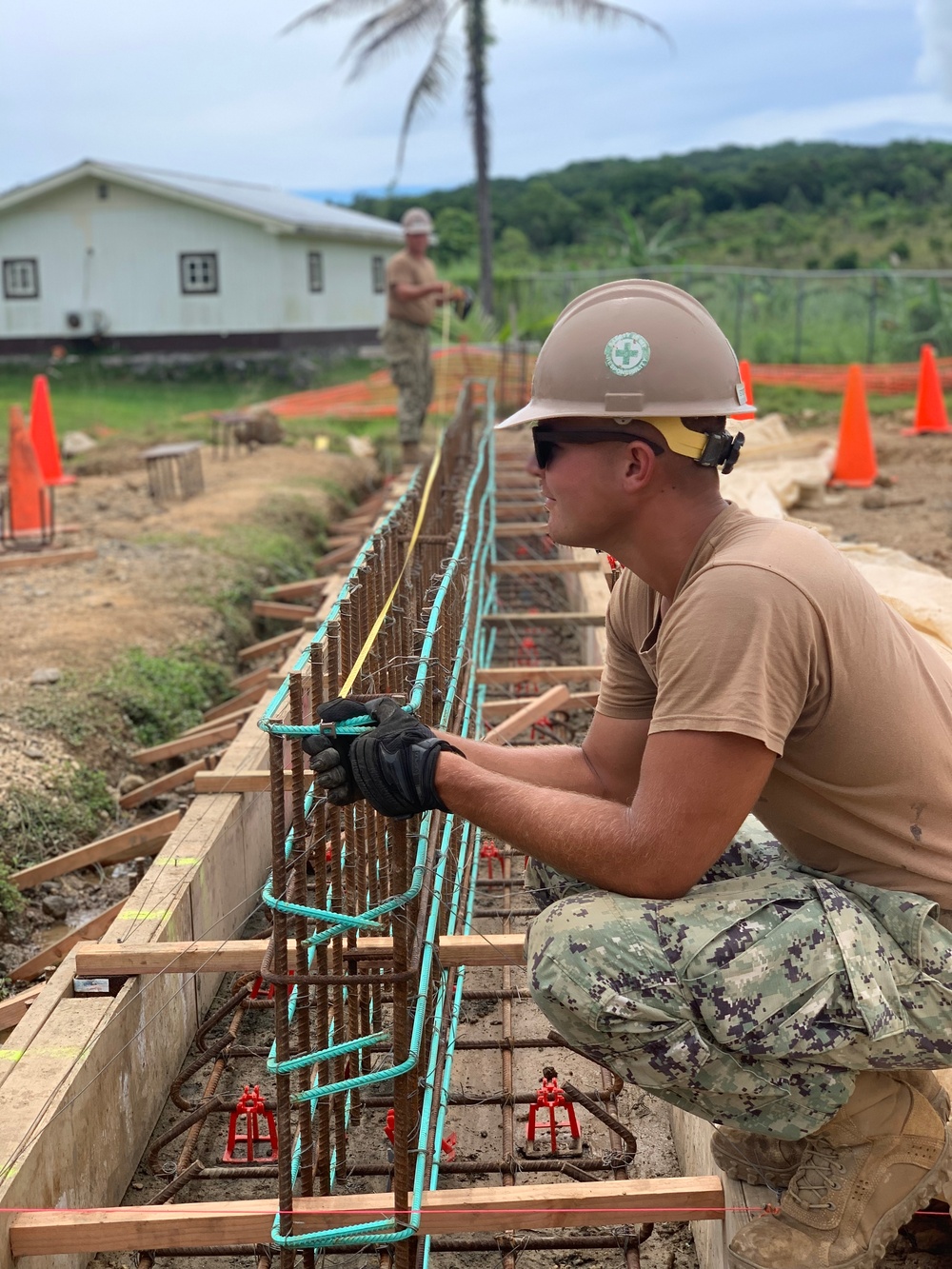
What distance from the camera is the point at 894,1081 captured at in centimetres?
237

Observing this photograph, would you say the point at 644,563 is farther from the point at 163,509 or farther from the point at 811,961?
the point at 163,509

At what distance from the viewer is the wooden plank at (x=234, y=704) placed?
6.41m

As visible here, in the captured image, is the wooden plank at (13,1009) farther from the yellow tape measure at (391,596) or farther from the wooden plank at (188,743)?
the wooden plank at (188,743)

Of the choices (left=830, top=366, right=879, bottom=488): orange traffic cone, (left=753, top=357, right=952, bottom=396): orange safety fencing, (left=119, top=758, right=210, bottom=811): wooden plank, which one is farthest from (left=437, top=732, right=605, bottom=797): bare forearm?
(left=753, top=357, right=952, bottom=396): orange safety fencing

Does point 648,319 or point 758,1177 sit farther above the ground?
point 648,319

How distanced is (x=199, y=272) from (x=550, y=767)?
84.4 ft

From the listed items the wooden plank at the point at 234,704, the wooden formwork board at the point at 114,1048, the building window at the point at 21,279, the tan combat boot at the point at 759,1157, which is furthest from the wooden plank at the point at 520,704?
the building window at the point at 21,279

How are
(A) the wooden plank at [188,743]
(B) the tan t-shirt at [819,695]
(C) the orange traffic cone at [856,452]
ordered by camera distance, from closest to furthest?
(B) the tan t-shirt at [819,695] < (A) the wooden plank at [188,743] < (C) the orange traffic cone at [856,452]

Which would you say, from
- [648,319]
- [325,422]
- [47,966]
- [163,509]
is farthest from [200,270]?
[648,319]

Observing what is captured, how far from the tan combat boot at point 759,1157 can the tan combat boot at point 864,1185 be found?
0.38 ft

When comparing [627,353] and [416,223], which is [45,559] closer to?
[416,223]

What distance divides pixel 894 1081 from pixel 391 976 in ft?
3.00

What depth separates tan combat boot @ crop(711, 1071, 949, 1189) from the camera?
8.35 feet

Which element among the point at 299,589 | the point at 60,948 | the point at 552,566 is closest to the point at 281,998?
the point at 60,948
